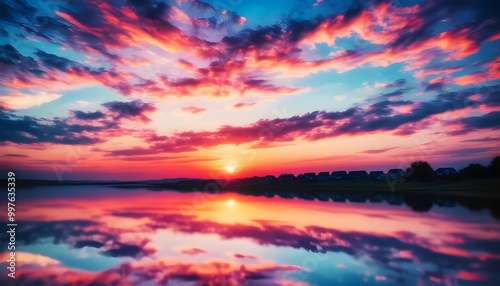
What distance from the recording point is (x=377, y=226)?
21.3 metres

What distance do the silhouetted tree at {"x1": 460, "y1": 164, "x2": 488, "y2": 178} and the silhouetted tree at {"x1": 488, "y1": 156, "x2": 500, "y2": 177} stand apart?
1545mm

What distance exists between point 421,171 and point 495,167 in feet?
66.7

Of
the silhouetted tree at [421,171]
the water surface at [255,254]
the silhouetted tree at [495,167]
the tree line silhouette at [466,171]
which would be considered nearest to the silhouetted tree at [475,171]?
the tree line silhouette at [466,171]

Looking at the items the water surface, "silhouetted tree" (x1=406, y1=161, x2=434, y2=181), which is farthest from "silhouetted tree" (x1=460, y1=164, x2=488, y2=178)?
the water surface

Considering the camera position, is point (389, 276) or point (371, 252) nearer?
point (389, 276)

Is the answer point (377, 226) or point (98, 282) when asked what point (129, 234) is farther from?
point (377, 226)

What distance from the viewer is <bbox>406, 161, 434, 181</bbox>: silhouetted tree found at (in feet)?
324

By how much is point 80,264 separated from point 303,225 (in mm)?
14206

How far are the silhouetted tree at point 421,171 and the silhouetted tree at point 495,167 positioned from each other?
16.6 m

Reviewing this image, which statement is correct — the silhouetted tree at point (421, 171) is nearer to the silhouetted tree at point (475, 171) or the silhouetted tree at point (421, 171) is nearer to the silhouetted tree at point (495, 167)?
the silhouetted tree at point (475, 171)

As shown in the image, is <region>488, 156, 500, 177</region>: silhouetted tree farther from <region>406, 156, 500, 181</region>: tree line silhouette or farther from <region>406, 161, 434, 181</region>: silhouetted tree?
<region>406, 161, 434, 181</region>: silhouetted tree

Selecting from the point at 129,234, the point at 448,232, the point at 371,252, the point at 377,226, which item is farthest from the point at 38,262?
the point at 448,232

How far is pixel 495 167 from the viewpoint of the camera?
271 feet

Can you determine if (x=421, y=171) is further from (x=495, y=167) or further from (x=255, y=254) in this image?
(x=255, y=254)
